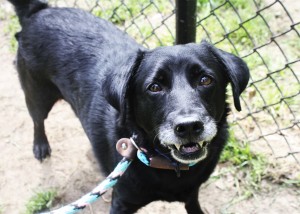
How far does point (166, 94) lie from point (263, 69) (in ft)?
5.78

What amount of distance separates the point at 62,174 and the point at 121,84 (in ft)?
4.63

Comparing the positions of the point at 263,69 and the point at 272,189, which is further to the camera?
the point at 263,69

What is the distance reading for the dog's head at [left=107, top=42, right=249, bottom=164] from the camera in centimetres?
201

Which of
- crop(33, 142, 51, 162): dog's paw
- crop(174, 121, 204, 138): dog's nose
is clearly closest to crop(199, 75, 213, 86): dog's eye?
crop(174, 121, 204, 138): dog's nose

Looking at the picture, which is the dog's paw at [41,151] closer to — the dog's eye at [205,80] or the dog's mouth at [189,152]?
the dog's mouth at [189,152]

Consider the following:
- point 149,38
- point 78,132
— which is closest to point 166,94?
point 78,132

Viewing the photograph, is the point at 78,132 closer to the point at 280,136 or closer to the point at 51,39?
the point at 51,39

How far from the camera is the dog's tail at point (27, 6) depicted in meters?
3.05

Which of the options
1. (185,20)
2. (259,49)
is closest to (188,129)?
(185,20)

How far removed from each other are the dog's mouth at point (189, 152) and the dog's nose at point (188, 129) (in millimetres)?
107

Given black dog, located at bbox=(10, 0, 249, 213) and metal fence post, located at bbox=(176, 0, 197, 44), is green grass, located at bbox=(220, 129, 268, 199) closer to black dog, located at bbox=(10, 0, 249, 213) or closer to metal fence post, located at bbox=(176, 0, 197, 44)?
black dog, located at bbox=(10, 0, 249, 213)

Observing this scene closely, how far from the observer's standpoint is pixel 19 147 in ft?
11.6

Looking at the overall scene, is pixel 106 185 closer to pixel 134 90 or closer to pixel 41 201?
pixel 134 90

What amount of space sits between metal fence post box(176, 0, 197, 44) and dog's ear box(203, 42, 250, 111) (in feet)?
1.73
